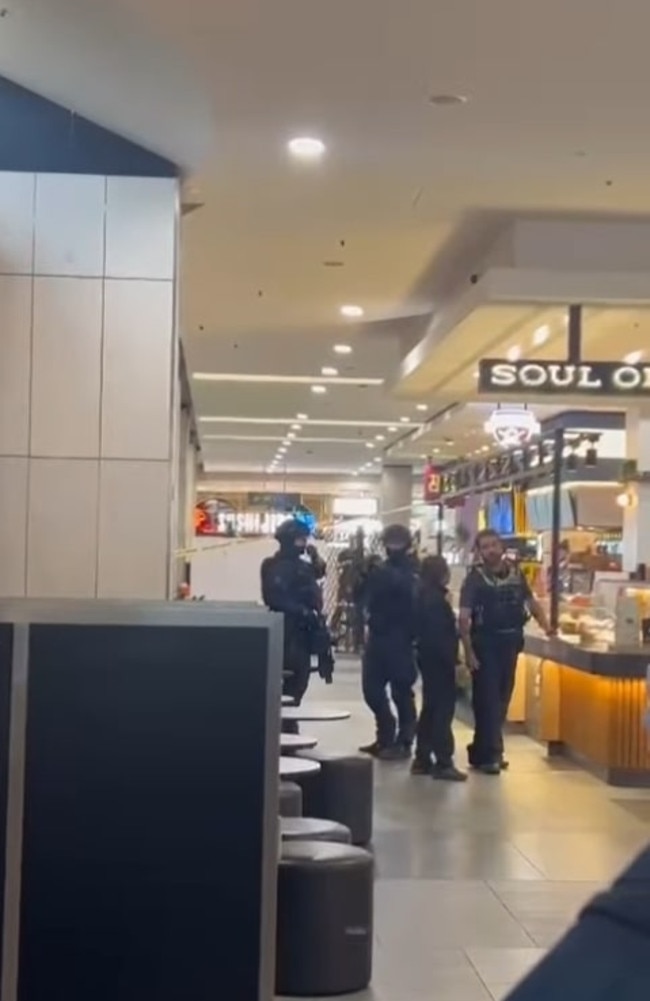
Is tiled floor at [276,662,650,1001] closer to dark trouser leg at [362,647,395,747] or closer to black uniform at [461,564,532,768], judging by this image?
black uniform at [461,564,532,768]

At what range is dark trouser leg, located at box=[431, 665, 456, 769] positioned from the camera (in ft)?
32.3

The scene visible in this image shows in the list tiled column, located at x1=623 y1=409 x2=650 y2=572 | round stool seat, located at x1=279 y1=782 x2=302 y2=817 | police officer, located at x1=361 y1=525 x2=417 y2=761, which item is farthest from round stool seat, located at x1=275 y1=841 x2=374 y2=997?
tiled column, located at x1=623 y1=409 x2=650 y2=572

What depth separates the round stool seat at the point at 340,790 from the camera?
24.2ft

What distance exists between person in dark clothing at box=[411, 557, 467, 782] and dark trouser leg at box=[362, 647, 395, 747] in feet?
1.74

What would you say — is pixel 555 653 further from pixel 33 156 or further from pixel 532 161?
pixel 33 156

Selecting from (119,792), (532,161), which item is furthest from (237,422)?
(119,792)

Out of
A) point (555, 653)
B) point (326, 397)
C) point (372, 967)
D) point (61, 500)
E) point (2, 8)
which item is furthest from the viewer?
point (326, 397)

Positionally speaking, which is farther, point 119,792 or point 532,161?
point 532,161

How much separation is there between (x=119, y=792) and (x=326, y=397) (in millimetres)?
15731

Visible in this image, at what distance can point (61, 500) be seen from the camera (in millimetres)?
7109

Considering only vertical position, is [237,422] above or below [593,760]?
above

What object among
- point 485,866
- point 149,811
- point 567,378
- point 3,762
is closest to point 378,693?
point 567,378

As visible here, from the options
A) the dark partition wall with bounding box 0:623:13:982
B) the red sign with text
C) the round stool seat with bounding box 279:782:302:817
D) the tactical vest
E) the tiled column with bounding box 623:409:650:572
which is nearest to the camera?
the dark partition wall with bounding box 0:623:13:982

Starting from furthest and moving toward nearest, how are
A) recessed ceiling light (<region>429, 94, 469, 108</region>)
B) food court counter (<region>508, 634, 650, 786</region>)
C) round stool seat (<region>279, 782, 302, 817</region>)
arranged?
food court counter (<region>508, 634, 650, 786</region>) → recessed ceiling light (<region>429, 94, 469, 108</region>) → round stool seat (<region>279, 782, 302, 817</region>)
